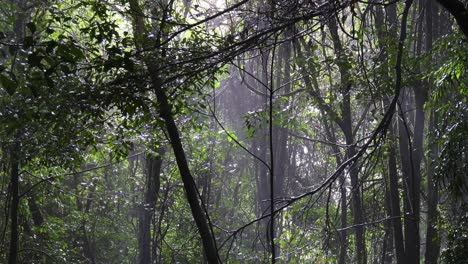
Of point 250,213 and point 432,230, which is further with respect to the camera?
point 250,213

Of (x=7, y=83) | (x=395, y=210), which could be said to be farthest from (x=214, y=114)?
(x=395, y=210)

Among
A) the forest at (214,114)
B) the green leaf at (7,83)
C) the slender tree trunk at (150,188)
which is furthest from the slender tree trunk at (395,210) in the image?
the green leaf at (7,83)

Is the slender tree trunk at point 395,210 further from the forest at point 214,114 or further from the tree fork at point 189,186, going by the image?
the tree fork at point 189,186

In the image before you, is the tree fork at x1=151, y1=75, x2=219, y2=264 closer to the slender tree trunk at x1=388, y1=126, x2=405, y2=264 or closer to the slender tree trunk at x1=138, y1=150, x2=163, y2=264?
the slender tree trunk at x1=138, y1=150, x2=163, y2=264

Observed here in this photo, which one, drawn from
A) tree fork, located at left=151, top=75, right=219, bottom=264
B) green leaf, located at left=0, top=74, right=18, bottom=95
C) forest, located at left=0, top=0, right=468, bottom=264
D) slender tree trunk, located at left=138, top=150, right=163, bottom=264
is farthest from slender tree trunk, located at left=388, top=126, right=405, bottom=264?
green leaf, located at left=0, top=74, right=18, bottom=95

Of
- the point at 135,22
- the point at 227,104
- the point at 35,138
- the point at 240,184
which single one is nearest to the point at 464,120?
the point at 135,22

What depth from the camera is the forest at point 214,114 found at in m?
5.04

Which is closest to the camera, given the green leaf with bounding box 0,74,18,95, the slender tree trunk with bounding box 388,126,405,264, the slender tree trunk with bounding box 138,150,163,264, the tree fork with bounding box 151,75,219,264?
the green leaf with bounding box 0,74,18,95

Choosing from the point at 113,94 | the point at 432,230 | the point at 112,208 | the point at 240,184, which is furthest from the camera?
the point at 240,184

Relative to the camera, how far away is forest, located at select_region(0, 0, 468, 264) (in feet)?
16.5

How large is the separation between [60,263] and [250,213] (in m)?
15.7

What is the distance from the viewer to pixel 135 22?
6.19m

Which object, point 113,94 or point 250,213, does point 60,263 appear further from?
point 250,213

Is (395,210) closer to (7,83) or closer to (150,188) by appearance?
(150,188)
